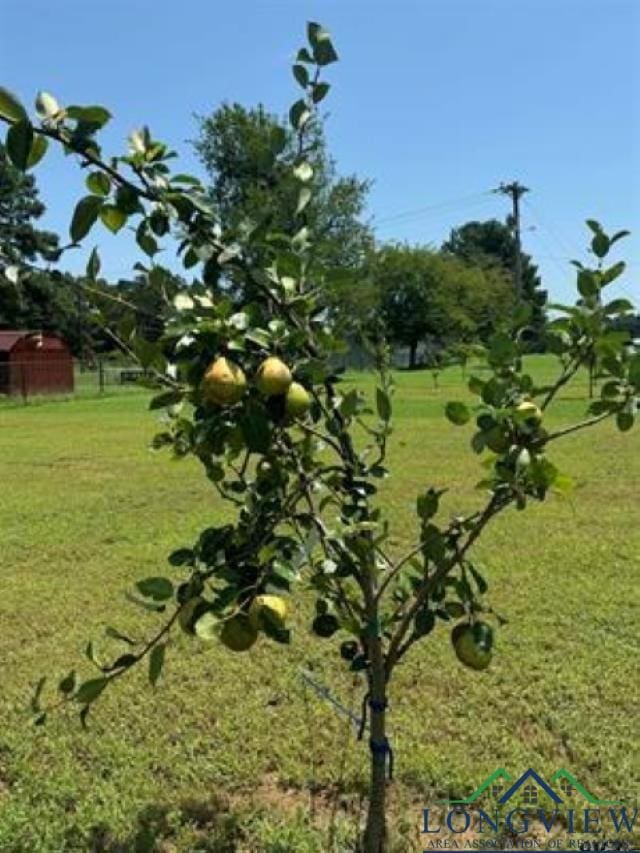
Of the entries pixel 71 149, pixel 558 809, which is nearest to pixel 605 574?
pixel 558 809

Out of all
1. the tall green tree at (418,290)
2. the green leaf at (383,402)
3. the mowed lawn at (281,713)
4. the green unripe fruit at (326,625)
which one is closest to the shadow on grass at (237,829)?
the mowed lawn at (281,713)

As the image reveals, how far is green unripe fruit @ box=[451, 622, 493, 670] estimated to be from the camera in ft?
5.58

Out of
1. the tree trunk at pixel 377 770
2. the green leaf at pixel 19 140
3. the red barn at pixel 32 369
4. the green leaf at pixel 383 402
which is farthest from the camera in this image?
the red barn at pixel 32 369

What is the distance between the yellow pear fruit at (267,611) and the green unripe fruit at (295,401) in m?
0.33

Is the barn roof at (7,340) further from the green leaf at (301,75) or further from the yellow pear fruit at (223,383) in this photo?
the yellow pear fruit at (223,383)

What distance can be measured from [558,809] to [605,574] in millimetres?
2498

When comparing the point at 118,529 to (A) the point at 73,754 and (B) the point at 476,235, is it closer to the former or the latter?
(A) the point at 73,754

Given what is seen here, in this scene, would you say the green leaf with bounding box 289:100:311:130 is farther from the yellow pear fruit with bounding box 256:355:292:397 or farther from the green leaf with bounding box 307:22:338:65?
the yellow pear fruit with bounding box 256:355:292:397

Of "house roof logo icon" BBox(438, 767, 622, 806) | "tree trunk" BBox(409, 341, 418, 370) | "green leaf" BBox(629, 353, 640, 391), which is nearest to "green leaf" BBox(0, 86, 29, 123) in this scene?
"green leaf" BBox(629, 353, 640, 391)

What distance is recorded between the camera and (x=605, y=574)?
4.66 meters

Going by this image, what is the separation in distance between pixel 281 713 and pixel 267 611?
5.71ft

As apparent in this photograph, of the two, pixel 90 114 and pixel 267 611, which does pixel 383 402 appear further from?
pixel 90 114

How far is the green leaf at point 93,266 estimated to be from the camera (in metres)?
1.52

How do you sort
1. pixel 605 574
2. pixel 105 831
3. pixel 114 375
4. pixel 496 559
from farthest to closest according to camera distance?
pixel 114 375 < pixel 496 559 < pixel 605 574 < pixel 105 831
